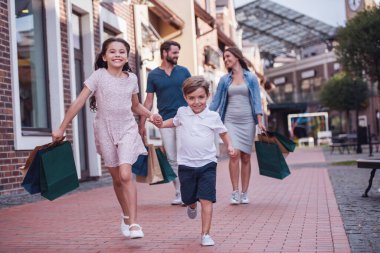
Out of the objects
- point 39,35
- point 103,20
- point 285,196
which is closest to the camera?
point 285,196

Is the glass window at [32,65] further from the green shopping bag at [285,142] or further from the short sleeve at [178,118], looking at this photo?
the short sleeve at [178,118]

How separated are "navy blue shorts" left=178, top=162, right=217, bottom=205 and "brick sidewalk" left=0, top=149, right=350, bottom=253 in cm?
35

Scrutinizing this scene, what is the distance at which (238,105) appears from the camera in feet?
24.1

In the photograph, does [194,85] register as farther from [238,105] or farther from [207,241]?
[238,105]

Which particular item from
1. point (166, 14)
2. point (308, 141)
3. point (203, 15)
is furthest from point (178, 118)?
point (308, 141)

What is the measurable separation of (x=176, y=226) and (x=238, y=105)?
2201 millimetres

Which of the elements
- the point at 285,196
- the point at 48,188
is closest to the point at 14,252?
the point at 48,188

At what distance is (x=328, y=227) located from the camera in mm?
5211

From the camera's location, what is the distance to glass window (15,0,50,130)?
9898mm

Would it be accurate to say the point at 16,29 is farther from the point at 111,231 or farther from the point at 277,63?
the point at 277,63

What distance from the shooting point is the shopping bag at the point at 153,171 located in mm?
6422

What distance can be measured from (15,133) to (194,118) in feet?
16.2

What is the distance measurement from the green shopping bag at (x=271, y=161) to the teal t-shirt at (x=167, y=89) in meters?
1.16

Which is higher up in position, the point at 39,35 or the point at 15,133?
the point at 39,35
